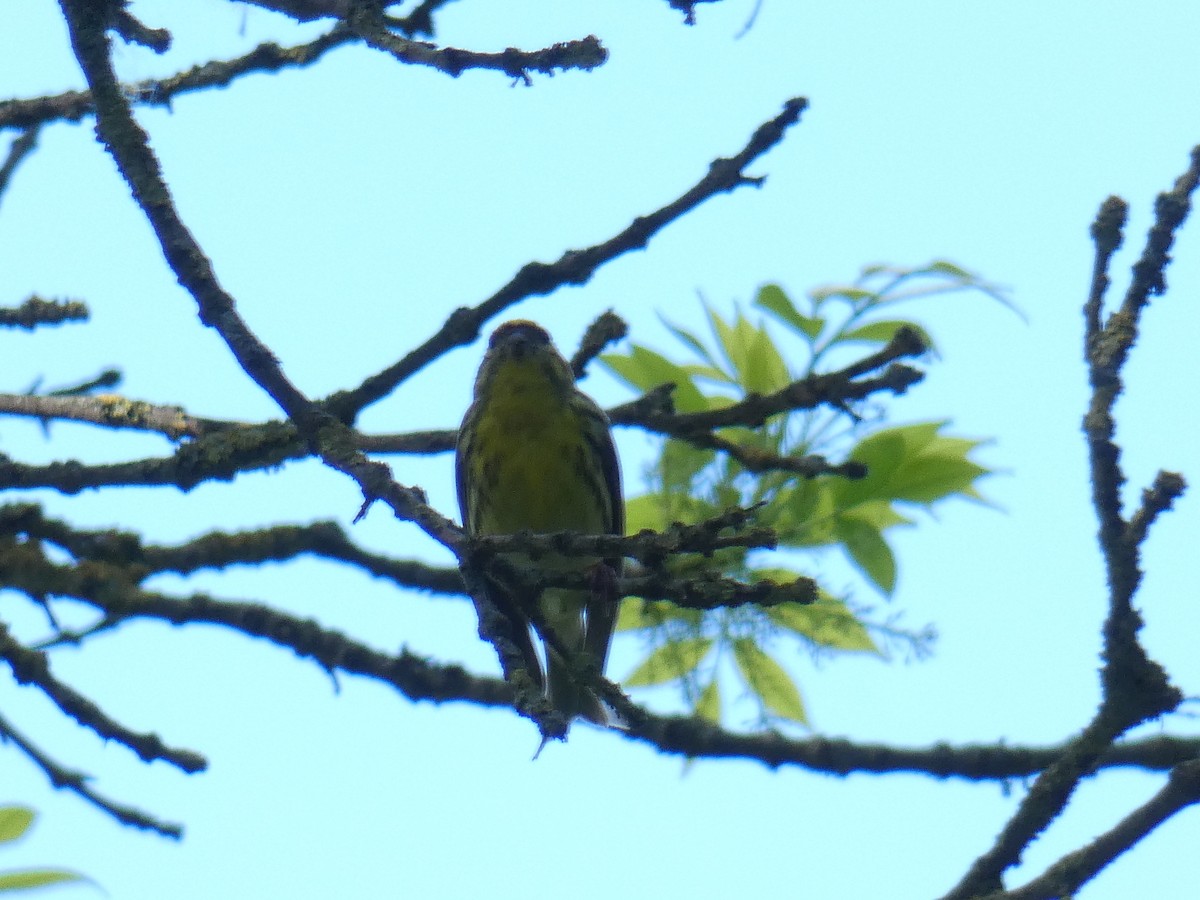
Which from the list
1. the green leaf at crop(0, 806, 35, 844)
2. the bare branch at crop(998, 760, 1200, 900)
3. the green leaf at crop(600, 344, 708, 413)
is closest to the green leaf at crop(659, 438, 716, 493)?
the green leaf at crop(600, 344, 708, 413)

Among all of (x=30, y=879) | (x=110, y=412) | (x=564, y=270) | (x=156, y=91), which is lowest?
(x=30, y=879)

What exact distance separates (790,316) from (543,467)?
183 cm

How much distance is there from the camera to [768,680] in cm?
347

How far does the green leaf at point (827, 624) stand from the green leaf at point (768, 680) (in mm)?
104

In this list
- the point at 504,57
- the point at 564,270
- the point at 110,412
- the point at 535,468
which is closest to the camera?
the point at 504,57

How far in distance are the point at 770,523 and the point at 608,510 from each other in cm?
196

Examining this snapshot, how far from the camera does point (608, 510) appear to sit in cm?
522

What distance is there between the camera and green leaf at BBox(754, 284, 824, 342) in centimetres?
341

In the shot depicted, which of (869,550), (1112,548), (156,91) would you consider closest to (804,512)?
(869,550)

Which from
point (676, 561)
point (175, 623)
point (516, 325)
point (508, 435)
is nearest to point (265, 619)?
point (175, 623)

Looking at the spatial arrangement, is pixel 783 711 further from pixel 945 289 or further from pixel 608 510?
pixel 608 510

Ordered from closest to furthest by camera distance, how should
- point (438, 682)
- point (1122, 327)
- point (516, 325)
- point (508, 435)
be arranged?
point (1122, 327)
point (438, 682)
point (508, 435)
point (516, 325)

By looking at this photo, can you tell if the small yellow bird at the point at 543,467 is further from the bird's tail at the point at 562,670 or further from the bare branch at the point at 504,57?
the bare branch at the point at 504,57

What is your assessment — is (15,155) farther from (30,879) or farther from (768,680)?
(768,680)
